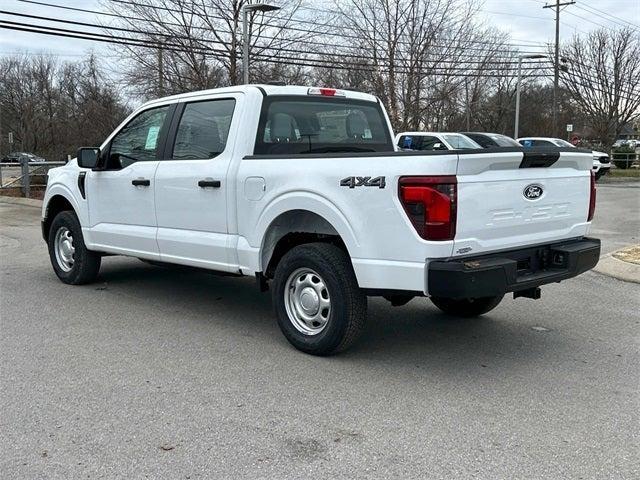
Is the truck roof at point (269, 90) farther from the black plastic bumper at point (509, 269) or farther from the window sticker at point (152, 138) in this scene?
the black plastic bumper at point (509, 269)

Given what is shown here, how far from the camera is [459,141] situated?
19.8m

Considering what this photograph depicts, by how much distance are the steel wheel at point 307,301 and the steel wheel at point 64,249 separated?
134 inches

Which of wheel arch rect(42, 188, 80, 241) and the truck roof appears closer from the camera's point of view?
the truck roof

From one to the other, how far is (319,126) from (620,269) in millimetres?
4562

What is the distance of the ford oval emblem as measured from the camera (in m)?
4.44

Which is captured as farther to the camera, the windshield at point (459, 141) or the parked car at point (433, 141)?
the windshield at point (459, 141)

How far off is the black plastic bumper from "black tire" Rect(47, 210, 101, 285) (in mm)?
4423

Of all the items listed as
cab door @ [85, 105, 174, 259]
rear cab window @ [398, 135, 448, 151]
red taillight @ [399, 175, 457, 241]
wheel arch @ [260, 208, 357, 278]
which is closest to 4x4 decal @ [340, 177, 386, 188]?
red taillight @ [399, 175, 457, 241]

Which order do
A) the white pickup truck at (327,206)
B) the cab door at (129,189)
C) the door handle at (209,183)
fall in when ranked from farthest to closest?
the cab door at (129,189), the door handle at (209,183), the white pickup truck at (327,206)

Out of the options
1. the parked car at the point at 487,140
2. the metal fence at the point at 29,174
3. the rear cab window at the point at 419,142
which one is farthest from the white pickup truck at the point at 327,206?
the parked car at the point at 487,140

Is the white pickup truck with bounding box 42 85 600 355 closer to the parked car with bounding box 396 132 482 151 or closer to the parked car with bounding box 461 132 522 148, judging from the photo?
the parked car with bounding box 396 132 482 151

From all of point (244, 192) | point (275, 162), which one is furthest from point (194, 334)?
point (275, 162)

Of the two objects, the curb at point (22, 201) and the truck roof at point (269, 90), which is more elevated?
the truck roof at point (269, 90)

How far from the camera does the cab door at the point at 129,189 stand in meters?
6.07
